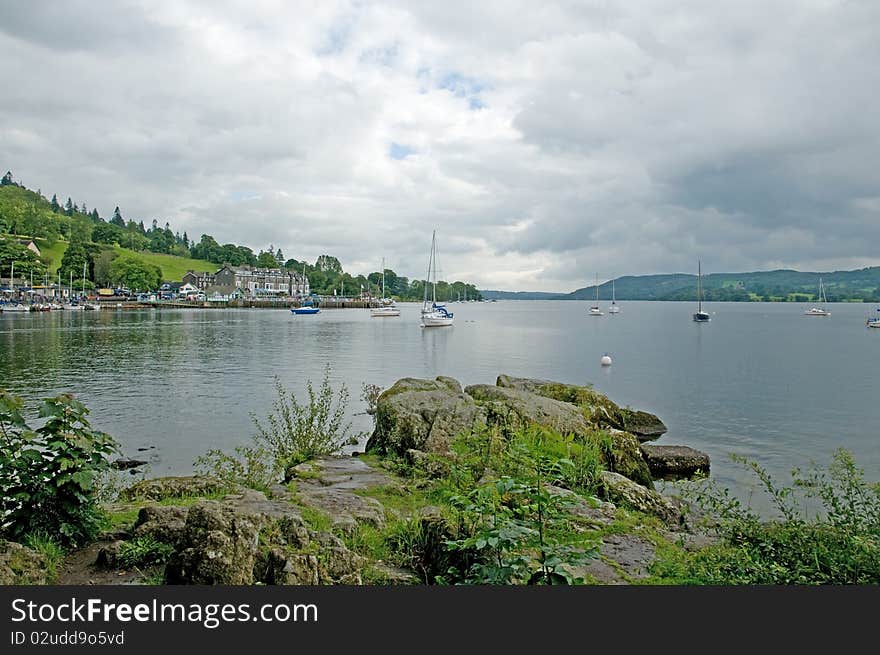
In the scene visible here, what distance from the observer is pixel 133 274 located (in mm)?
178250

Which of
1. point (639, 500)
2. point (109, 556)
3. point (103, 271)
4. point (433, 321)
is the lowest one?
point (639, 500)

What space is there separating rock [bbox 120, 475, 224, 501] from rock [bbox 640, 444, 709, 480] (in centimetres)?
1298

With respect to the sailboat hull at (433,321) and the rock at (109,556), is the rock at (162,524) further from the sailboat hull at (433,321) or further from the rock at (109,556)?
the sailboat hull at (433,321)

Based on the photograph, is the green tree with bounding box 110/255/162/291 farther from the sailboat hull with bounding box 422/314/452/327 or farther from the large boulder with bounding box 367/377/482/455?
the large boulder with bounding box 367/377/482/455

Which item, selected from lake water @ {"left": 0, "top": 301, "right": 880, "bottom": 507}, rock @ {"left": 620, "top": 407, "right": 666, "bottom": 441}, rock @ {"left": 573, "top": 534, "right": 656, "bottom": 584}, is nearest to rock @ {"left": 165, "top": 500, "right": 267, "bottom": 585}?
rock @ {"left": 573, "top": 534, "right": 656, "bottom": 584}

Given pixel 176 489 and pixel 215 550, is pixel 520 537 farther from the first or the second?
pixel 176 489

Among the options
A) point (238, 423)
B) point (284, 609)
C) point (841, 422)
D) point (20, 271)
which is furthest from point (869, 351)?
point (20, 271)

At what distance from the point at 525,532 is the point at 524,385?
1797 cm

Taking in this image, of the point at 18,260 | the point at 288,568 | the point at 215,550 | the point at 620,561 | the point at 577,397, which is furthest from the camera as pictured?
the point at 18,260

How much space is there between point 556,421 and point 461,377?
87.5 feet

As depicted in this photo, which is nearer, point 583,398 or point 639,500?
point 639,500

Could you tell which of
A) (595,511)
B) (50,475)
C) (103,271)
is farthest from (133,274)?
(595,511)

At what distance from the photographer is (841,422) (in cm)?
Answer: 2797

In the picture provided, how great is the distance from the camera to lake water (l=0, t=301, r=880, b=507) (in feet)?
76.7
